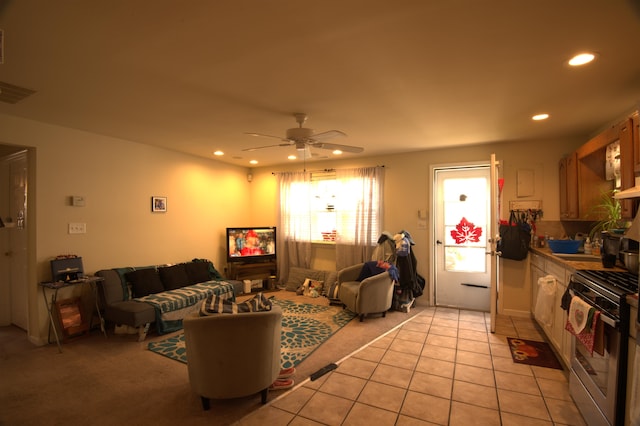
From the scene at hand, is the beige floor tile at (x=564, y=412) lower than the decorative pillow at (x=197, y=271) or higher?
lower

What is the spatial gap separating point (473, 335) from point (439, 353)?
0.74 metres

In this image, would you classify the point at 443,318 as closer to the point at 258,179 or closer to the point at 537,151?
the point at 537,151

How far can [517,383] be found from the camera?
8.21ft

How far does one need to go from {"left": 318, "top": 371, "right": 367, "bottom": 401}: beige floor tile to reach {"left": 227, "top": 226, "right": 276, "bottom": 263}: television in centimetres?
325

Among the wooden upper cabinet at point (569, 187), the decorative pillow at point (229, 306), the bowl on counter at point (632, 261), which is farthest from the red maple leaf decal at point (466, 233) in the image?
the decorative pillow at point (229, 306)

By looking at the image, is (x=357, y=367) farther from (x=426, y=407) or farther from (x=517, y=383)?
(x=517, y=383)

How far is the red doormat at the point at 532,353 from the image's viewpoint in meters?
2.84

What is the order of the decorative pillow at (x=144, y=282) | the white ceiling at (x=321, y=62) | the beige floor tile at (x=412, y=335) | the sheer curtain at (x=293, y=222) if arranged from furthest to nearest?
the sheer curtain at (x=293, y=222) < the decorative pillow at (x=144, y=282) < the beige floor tile at (x=412, y=335) < the white ceiling at (x=321, y=62)

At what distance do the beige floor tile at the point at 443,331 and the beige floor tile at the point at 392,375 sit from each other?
41.2 inches

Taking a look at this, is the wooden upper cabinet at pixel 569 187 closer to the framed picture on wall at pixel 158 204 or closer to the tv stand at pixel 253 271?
the tv stand at pixel 253 271

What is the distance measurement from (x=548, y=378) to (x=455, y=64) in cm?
270

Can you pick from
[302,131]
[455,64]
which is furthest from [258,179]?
[455,64]

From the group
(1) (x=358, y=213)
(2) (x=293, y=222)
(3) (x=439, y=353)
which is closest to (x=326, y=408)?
(3) (x=439, y=353)

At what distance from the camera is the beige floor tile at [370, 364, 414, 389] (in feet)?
8.27
